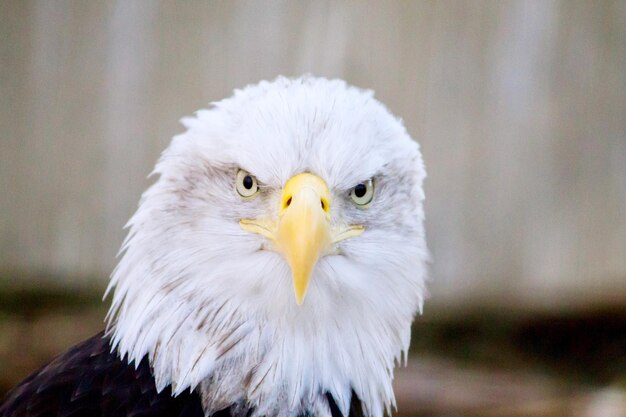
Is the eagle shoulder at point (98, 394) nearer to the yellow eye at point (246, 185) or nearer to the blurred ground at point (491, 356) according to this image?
the yellow eye at point (246, 185)

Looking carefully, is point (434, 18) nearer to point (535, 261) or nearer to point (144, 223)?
point (535, 261)

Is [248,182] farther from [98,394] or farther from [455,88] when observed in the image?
[455,88]

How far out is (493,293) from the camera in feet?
13.9

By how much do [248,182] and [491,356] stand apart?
2747 millimetres

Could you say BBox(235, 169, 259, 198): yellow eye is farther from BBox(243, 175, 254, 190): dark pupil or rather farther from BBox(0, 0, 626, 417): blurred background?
BBox(0, 0, 626, 417): blurred background

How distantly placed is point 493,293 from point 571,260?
1.47ft

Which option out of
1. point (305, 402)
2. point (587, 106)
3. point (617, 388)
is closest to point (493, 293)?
point (617, 388)

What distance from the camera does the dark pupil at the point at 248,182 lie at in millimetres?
1933

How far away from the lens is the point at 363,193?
2021 millimetres

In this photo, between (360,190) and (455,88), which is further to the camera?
(455,88)

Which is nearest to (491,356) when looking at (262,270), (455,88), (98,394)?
(455,88)

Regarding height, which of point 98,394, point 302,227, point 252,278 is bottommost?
point 98,394

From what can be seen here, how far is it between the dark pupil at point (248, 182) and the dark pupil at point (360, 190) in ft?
0.86

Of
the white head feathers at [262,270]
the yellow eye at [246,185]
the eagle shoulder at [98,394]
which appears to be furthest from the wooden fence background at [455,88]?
the eagle shoulder at [98,394]
